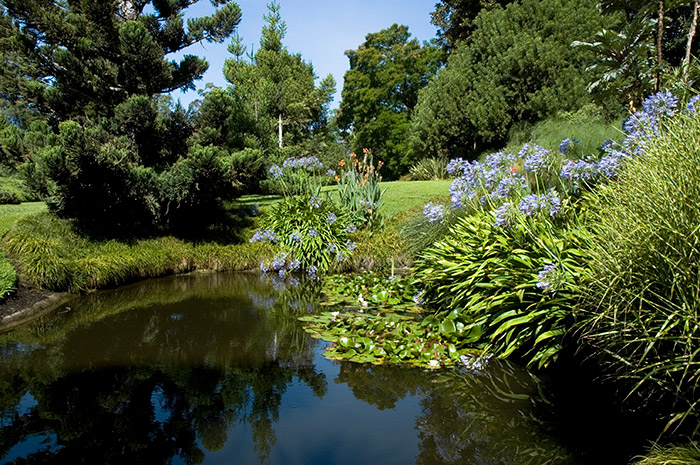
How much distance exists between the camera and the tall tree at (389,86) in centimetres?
3106

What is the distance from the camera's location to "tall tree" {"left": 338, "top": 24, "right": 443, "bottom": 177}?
31062 millimetres

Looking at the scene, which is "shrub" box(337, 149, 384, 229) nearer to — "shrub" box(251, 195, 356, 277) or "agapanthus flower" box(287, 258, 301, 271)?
"shrub" box(251, 195, 356, 277)

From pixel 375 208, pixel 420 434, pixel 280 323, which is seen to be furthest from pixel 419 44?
pixel 420 434

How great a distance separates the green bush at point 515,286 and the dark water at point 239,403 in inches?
13.4

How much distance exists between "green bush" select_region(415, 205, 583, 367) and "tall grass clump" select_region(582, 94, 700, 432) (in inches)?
20.1

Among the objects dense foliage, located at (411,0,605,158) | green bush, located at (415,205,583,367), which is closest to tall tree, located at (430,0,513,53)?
dense foliage, located at (411,0,605,158)

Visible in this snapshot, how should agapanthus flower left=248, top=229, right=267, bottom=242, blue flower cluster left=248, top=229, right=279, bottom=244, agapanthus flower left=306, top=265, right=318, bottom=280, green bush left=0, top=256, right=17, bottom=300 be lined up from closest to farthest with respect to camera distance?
green bush left=0, top=256, right=17, bottom=300 → agapanthus flower left=306, top=265, right=318, bottom=280 → blue flower cluster left=248, top=229, right=279, bottom=244 → agapanthus flower left=248, top=229, right=267, bottom=242

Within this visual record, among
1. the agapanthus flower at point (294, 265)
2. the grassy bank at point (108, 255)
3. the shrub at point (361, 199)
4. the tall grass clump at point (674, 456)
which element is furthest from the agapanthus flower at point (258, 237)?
the tall grass clump at point (674, 456)

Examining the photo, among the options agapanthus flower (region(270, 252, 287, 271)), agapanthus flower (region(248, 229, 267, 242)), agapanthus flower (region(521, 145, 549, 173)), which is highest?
agapanthus flower (region(521, 145, 549, 173))

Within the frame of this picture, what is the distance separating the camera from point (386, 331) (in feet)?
15.1

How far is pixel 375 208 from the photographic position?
930 centimetres

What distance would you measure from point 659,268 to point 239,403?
2885mm

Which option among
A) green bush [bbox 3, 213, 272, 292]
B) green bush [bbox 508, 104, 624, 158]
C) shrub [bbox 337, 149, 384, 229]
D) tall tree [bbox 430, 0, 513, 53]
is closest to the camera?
green bush [bbox 3, 213, 272, 292]

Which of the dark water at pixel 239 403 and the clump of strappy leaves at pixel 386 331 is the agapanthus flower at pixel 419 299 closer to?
the clump of strappy leaves at pixel 386 331
